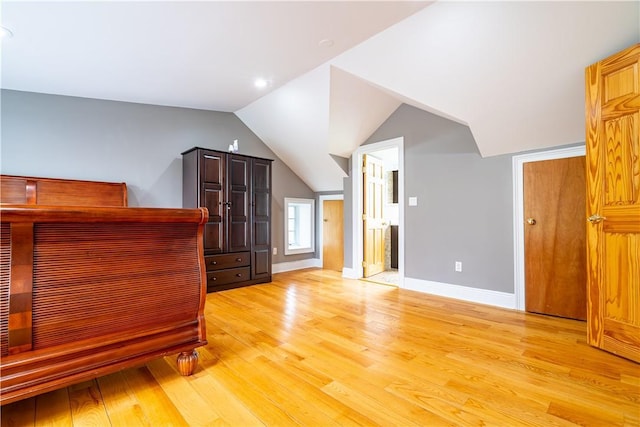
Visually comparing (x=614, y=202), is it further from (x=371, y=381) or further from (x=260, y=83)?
Answer: (x=260, y=83)

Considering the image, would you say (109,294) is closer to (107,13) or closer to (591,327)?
(107,13)

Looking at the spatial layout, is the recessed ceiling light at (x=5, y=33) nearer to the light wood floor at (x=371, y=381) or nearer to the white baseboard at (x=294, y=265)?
the light wood floor at (x=371, y=381)

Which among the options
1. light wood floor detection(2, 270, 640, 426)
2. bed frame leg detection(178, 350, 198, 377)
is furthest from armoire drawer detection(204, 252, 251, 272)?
bed frame leg detection(178, 350, 198, 377)

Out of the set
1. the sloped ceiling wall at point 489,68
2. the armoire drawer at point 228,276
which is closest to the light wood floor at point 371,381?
the armoire drawer at point 228,276

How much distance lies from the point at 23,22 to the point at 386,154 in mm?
4356

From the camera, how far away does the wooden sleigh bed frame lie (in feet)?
3.88

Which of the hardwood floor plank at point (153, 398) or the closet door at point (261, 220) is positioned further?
the closet door at point (261, 220)

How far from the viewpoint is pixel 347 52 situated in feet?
9.03

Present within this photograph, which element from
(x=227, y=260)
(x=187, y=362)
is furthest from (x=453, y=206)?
(x=187, y=362)

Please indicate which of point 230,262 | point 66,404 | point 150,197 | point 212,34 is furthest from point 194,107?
point 66,404

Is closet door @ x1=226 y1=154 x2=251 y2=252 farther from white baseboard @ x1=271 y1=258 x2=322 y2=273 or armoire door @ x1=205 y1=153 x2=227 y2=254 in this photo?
white baseboard @ x1=271 y1=258 x2=322 y2=273

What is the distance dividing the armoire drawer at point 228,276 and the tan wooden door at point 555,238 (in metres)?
3.25

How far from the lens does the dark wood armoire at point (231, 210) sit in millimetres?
3605

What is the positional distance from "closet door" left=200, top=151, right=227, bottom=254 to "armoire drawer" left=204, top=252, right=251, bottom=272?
9cm
